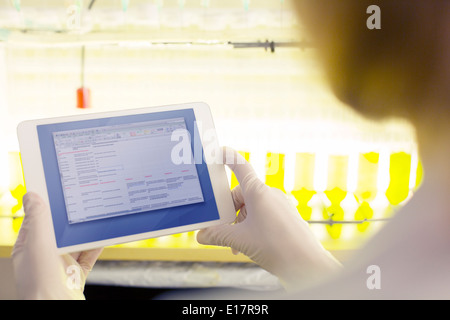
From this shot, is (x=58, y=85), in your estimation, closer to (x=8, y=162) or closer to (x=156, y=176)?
(x=8, y=162)

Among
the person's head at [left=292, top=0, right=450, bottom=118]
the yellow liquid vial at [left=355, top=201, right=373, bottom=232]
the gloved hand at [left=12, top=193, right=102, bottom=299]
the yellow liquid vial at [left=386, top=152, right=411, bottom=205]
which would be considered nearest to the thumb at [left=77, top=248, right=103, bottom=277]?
the gloved hand at [left=12, top=193, right=102, bottom=299]

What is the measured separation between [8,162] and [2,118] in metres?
0.20

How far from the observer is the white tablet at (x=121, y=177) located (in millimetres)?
667

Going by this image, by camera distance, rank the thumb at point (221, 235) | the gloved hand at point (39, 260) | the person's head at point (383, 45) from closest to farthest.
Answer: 1. the person's head at point (383, 45)
2. the gloved hand at point (39, 260)
3. the thumb at point (221, 235)

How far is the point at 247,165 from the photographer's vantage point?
33.6 inches

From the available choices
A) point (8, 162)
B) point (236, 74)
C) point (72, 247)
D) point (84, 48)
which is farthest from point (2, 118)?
point (72, 247)

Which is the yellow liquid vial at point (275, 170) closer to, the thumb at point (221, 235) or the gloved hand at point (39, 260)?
the thumb at point (221, 235)

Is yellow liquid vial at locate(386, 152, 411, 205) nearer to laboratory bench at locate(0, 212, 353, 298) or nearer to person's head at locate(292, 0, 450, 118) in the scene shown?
laboratory bench at locate(0, 212, 353, 298)

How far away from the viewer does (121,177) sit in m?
0.69

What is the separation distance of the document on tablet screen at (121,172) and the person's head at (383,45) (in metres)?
0.41

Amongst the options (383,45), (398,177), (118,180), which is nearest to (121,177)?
(118,180)

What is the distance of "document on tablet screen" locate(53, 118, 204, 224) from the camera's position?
26.4 inches

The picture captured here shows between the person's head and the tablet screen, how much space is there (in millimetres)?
406

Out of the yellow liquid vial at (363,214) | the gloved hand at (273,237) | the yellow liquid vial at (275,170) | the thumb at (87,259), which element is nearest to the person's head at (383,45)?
the gloved hand at (273,237)
